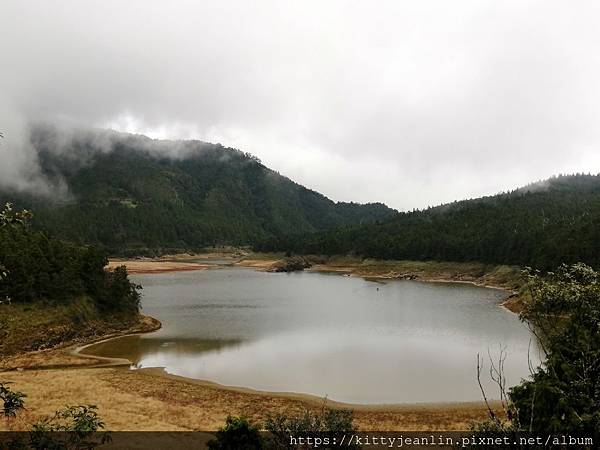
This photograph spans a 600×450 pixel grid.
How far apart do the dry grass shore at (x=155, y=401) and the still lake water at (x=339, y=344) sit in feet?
6.89

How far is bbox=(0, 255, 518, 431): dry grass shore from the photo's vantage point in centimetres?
2898

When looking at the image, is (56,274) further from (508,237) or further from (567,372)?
(508,237)

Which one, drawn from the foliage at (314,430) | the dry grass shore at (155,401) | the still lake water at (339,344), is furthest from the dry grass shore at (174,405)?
the foliage at (314,430)

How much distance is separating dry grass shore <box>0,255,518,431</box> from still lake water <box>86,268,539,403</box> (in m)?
Result: 2.10

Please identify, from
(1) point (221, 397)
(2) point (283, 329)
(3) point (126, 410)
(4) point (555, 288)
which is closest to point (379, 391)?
(1) point (221, 397)

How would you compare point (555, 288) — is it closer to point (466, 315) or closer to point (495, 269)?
point (466, 315)

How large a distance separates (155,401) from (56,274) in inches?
1131

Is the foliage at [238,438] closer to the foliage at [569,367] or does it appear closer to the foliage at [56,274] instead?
the foliage at [569,367]

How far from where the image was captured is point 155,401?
33.3 metres

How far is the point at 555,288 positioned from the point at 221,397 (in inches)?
965

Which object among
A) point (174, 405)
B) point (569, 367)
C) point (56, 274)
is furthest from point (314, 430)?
point (56, 274)

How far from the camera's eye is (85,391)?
1390 inches

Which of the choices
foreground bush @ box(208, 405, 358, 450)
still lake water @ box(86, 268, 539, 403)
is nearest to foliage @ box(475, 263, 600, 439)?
still lake water @ box(86, 268, 539, 403)

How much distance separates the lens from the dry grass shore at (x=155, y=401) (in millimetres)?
28984
